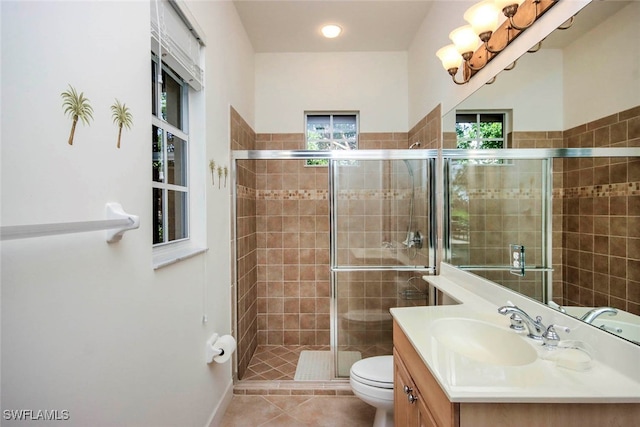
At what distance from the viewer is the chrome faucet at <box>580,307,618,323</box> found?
0.88 metres

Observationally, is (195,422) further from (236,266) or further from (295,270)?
(295,270)

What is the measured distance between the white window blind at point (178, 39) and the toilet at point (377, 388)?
6.38 ft

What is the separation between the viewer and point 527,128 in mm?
1237

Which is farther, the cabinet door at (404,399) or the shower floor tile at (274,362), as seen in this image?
the shower floor tile at (274,362)

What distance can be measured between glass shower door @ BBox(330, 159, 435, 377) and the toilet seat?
1.56 feet

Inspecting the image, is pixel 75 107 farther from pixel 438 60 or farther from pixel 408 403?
pixel 438 60

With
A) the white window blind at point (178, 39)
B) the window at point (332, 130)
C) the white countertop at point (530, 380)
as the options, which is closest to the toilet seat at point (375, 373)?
the white countertop at point (530, 380)

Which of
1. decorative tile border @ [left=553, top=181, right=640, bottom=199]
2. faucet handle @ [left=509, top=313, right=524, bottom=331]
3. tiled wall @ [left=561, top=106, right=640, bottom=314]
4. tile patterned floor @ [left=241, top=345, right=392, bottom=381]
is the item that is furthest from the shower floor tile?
decorative tile border @ [left=553, top=181, right=640, bottom=199]

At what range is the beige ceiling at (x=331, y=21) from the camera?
222 centimetres

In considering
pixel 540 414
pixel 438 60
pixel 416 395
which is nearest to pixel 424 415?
pixel 416 395

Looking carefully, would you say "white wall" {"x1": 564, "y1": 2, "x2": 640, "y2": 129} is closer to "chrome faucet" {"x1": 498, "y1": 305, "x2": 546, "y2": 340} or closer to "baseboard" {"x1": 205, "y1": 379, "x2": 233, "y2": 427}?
"chrome faucet" {"x1": 498, "y1": 305, "x2": 546, "y2": 340}

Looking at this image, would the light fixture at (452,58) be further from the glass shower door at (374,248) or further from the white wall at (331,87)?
the white wall at (331,87)

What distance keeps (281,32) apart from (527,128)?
7.38 ft

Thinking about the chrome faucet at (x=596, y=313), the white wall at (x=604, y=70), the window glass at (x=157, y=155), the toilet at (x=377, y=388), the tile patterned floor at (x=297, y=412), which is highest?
the white wall at (x=604, y=70)
